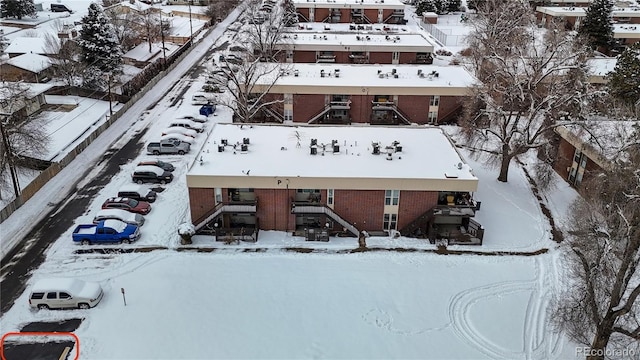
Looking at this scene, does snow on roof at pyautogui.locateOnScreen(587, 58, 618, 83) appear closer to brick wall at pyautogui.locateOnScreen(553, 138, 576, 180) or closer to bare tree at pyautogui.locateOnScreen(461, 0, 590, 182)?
bare tree at pyautogui.locateOnScreen(461, 0, 590, 182)

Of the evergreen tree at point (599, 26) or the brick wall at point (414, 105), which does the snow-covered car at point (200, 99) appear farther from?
the evergreen tree at point (599, 26)

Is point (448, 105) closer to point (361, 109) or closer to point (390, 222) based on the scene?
point (361, 109)

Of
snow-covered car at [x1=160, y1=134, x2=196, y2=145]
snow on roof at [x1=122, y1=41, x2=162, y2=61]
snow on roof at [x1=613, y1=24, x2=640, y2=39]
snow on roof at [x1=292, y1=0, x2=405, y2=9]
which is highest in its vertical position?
snow on roof at [x1=292, y1=0, x2=405, y2=9]

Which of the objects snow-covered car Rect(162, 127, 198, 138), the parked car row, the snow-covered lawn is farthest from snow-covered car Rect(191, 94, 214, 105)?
the snow-covered lawn

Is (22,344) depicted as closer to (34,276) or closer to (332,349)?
(34,276)

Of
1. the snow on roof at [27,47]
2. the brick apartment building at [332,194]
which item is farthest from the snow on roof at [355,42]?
the snow on roof at [27,47]

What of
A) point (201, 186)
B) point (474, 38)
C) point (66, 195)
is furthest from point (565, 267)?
point (474, 38)

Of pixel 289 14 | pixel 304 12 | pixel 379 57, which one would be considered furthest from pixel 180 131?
pixel 304 12
